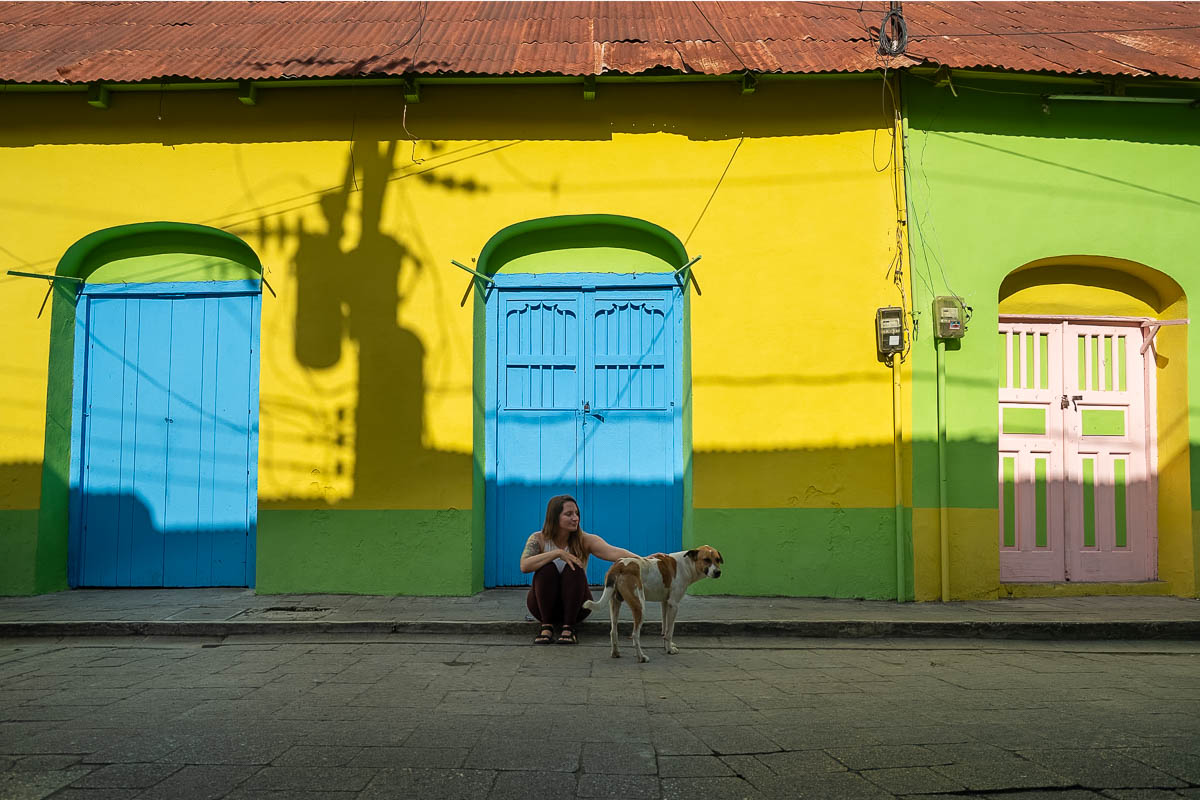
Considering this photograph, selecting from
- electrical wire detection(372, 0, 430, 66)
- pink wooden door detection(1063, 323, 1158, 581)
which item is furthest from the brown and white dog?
electrical wire detection(372, 0, 430, 66)

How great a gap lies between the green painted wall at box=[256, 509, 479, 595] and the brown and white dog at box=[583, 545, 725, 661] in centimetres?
263

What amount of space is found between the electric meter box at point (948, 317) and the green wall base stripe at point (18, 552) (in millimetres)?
8334

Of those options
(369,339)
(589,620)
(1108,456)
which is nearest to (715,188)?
(369,339)

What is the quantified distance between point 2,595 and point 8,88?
4.68 m

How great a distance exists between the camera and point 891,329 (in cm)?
820

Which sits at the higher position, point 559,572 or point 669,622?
point 559,572

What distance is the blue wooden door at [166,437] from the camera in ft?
28.9

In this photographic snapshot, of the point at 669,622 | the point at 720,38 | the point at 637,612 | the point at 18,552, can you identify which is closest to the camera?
the point at 637,612

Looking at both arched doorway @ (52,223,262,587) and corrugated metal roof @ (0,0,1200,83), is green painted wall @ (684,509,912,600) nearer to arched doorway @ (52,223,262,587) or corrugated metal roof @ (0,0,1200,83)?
corrugated metal roof @ (0,0,1200,83)

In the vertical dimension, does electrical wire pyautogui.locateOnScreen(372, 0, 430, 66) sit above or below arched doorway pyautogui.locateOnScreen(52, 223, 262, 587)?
above

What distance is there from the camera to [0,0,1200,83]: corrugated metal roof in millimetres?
8281

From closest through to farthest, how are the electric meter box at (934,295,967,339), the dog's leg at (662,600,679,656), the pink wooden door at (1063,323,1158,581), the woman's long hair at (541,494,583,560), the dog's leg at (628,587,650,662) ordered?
the dog's leg at (628,587,650,662) → the dog's leg at (662,600,679,656) → the woman's long hair at (541,494,583,560) → the electric meter box at (934,295,967,339) → the pink wooden door at (1063,323,1158,581)

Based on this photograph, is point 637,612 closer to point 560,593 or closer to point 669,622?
point 669,622

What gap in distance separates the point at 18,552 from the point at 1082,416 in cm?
998
